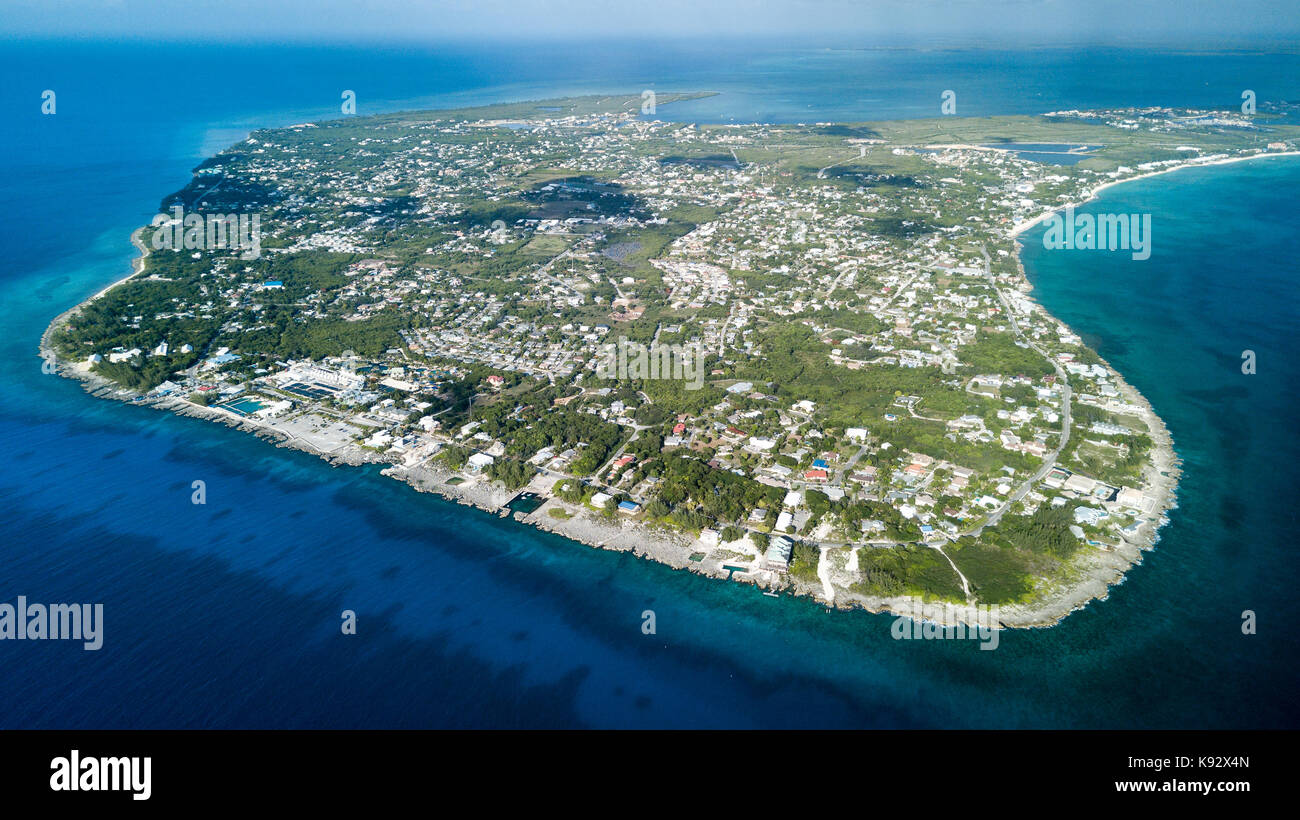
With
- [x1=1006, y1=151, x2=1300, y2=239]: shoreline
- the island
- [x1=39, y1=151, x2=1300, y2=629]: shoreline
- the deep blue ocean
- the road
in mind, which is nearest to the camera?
the deep blue ocean

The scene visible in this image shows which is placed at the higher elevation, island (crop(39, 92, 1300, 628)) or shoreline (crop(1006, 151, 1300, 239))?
shoreline (crop(1006, 151, 1300, 239))

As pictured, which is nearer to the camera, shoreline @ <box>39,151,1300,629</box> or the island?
shoreline @ <box>39,151,1300,629</box>

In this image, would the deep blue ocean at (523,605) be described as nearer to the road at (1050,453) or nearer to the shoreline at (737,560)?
the shoreline at (737,560)

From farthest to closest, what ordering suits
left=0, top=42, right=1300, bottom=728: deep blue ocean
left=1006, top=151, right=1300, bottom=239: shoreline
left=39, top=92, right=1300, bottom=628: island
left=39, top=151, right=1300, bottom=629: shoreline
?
left=1006, top=151, right=1300, bottom=239: shoreline < left=39, top=92, right=1300, bottom=628: island < left=39, top=151, right=1300, bottom=629: shoreline < left=0, top=42, right=1300, bottom=728: deep blue ocean

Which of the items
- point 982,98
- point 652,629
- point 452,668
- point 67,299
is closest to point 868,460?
point 652,629

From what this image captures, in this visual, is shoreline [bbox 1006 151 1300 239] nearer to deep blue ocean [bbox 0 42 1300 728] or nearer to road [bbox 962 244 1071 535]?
deep blue ocean [bbox 0 42 1300 728]

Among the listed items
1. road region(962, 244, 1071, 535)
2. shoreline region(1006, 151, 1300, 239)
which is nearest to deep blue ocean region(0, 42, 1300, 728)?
road region(962, 244, 1071, 535)

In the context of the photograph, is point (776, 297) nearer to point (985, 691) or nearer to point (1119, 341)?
point (1119, 341)

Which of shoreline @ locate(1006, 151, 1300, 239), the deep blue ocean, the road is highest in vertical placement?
shoreline @ locate(1006, 151, 1300, 239)
